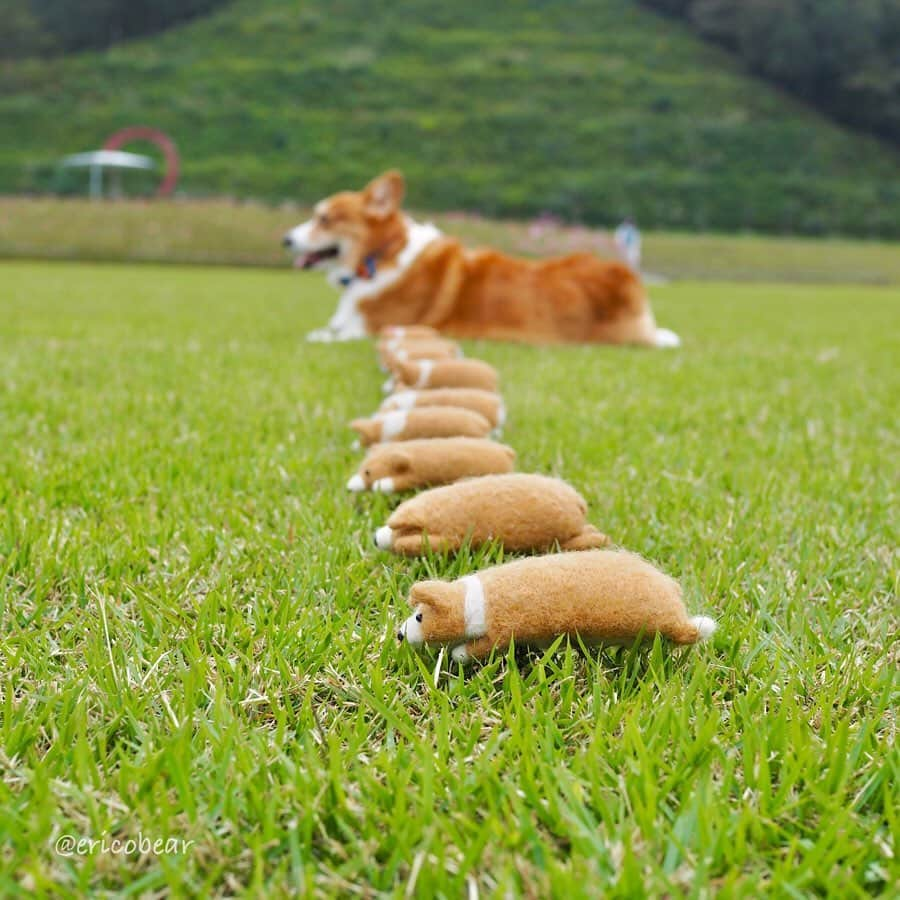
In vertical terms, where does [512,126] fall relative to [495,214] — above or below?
above

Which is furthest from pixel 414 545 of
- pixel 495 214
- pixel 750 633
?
pixel 495 214

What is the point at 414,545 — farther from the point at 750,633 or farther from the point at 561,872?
the point at 561,872

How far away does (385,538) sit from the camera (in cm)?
124

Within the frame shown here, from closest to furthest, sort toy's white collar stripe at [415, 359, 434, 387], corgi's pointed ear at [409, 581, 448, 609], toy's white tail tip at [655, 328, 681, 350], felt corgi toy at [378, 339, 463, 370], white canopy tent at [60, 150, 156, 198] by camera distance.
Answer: corgi's pointed ear at [409, 581, 448, 609]
toy's white collar stripe at [415, 359, 434, 387]
felt corgi toy at [378, 339, 463, 370]
toy's white tail tip at [655, 328, 681, 350]
white canopy tent at [60, 150, 156, 198]

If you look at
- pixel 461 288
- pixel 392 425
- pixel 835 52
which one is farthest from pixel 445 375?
pixel 835 52

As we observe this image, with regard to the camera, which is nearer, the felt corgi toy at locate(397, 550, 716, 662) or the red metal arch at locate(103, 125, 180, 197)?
the felt corgi toy at locate(397, 550, 716, 662)

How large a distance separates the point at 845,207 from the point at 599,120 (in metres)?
8.99

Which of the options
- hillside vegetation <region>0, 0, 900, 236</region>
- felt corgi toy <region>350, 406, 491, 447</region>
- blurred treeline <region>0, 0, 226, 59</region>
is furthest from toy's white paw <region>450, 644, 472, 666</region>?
blurred treeline <region>0, 0, 226, 59</region>

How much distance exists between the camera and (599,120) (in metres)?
29.0

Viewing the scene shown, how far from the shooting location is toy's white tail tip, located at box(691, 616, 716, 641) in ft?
3.14

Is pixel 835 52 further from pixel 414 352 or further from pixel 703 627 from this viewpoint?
pixel 703 627

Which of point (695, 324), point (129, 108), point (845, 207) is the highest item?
point (129, 108)

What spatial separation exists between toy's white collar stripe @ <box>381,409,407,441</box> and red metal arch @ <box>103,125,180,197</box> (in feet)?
77.1

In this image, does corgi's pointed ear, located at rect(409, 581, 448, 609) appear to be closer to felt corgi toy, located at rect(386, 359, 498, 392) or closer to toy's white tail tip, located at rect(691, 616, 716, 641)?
toy's white tail tip, located at rect(691, 616, 716, 641)
